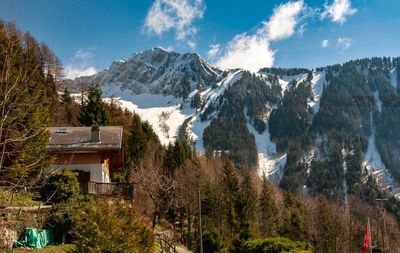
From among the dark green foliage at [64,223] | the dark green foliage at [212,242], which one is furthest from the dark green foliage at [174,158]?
the dark green foliage at [64,223]

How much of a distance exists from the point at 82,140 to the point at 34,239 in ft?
50.2

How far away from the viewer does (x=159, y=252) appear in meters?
26.8

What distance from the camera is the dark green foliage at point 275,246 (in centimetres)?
2980

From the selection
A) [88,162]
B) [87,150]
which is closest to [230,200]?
[88,162]

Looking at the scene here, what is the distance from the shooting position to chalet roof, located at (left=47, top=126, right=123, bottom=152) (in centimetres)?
3269

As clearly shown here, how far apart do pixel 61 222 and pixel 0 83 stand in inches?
596

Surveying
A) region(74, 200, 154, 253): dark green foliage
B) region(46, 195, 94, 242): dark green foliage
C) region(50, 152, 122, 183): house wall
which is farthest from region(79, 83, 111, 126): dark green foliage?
region(74, 200, 154, 253): dark green foliage

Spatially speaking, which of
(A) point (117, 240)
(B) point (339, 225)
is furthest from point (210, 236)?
(A) point (117, 240)

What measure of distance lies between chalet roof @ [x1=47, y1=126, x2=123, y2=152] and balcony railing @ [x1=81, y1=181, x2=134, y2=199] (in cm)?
298

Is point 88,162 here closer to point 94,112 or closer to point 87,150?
point 87,150

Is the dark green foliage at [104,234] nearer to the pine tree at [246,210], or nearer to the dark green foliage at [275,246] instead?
the dark green foliage at [275,246]

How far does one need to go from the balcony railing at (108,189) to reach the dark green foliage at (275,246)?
10.4 metres

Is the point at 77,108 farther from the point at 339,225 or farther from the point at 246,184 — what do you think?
the point at 339,225

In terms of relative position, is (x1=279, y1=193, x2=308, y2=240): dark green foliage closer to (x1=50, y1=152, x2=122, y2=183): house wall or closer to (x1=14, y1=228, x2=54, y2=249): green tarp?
(x1=50, y1=152, x2=122, y2=183): house wall
